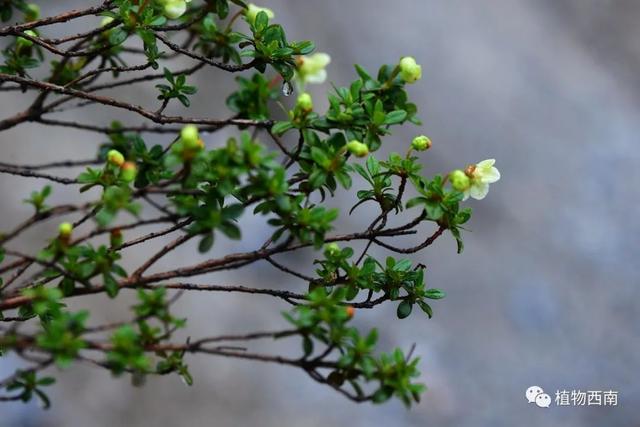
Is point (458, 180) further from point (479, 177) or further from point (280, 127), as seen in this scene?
point (280, 127)

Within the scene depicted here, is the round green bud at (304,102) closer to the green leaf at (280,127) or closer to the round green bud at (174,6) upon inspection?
the green leaf at (280,127)

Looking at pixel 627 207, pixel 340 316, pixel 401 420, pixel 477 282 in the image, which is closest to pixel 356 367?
pixel 340 316
